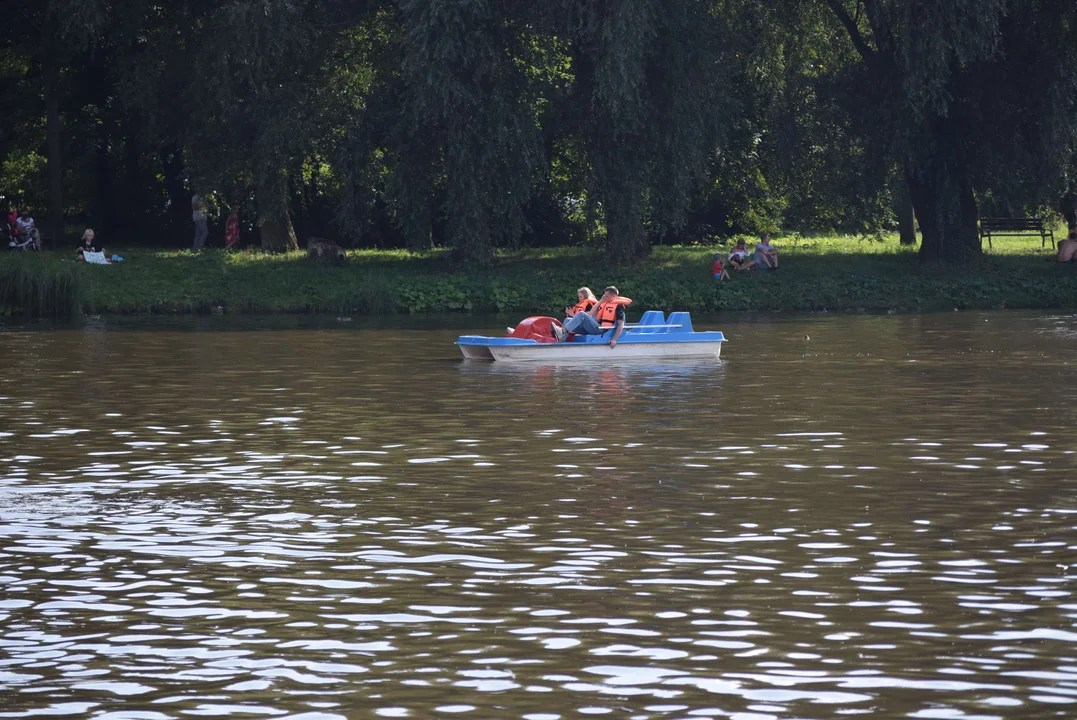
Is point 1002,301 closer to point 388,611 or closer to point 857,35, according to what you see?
point 857,35

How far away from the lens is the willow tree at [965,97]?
3525 centimetres

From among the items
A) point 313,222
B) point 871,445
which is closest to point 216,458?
point 871,445

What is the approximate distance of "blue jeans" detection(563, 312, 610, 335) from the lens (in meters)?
26.1

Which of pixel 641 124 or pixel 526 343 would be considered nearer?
pixel 526 343

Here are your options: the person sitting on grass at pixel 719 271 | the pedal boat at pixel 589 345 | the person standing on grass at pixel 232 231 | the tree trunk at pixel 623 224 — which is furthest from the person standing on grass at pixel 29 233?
the pedal boat at pixel 589 345

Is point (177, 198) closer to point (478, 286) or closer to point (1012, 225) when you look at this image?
point (478, 286)

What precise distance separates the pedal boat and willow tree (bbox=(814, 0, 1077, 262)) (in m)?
11.9

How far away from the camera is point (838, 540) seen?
10.9m

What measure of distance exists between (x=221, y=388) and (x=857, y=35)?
22.3 m

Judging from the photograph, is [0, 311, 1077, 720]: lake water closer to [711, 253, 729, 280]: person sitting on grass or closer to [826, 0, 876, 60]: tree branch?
[711, 253, 729, 280]: person sitting on grass

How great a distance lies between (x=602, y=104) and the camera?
36438 millimetres

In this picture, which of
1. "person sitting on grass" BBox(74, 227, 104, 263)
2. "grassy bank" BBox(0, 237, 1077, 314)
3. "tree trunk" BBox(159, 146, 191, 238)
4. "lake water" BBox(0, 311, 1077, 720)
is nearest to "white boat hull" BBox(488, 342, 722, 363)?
"lake water" BBox(0, 311, 1077, 720)

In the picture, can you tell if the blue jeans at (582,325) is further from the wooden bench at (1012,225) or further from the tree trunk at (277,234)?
→ the wooden bench at (1012,225)

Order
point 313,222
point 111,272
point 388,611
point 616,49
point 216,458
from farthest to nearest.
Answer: point 313,222, point 111,272, point 616,49, point 216,458, point 388,611
